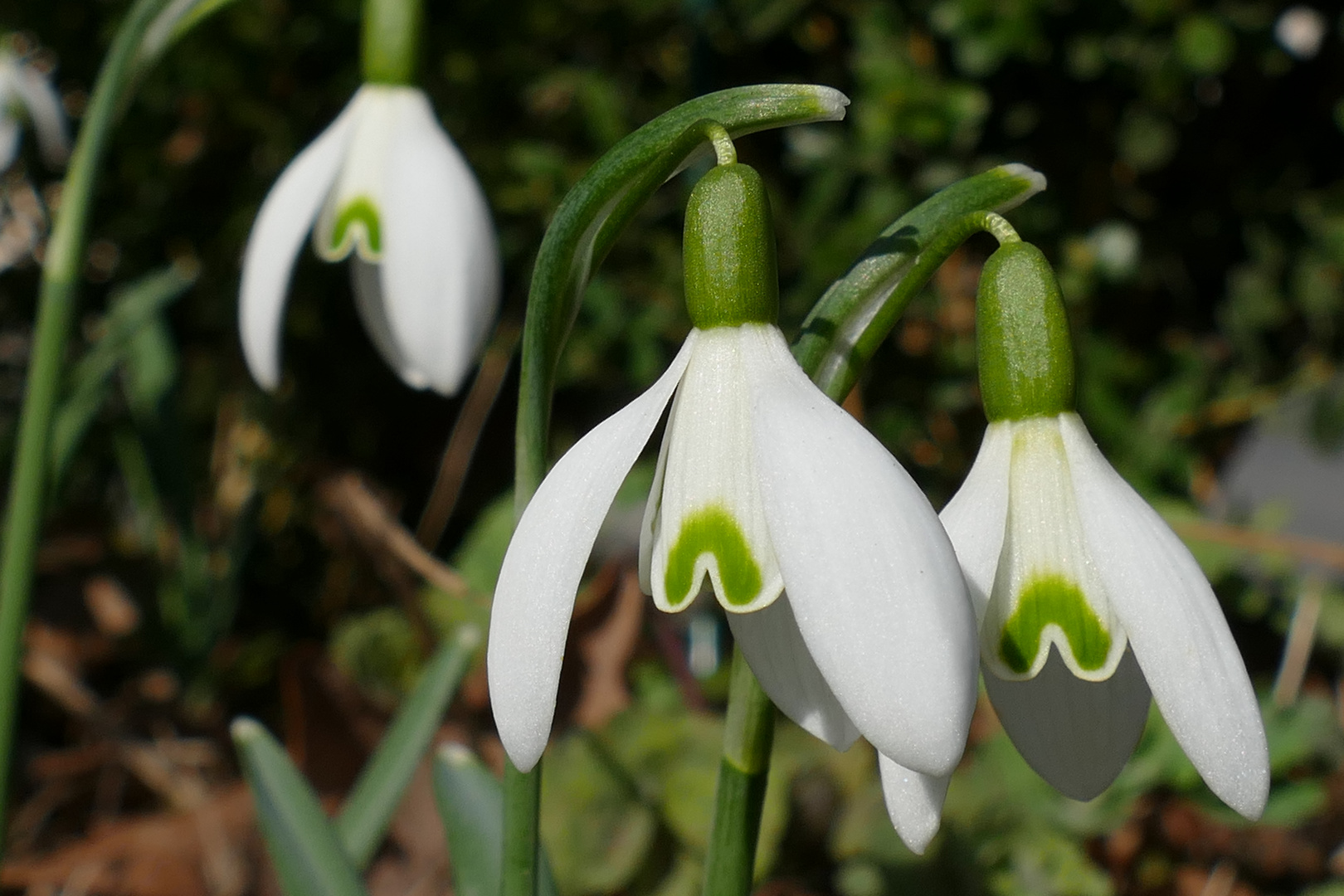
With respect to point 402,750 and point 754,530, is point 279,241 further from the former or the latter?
point 754,530

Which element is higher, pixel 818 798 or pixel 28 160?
pixel 28 160

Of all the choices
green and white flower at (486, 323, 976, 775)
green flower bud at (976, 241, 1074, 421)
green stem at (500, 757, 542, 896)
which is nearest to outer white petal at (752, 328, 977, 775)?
green and white flower at (486, 323, 976, 775)

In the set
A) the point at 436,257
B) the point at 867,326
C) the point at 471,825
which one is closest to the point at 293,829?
the point at 471,825

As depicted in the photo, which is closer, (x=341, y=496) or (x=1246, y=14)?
(x=1246, y=14)

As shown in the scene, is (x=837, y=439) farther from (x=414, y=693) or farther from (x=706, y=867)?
(x=414, y=693)

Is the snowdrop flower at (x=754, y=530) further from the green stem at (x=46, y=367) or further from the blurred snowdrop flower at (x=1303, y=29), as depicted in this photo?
the blurred snowdrop flower at (x=1303, y=29)

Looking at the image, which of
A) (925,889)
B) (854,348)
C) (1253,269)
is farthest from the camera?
(1253,269)

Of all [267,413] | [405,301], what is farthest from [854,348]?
[267,413]
